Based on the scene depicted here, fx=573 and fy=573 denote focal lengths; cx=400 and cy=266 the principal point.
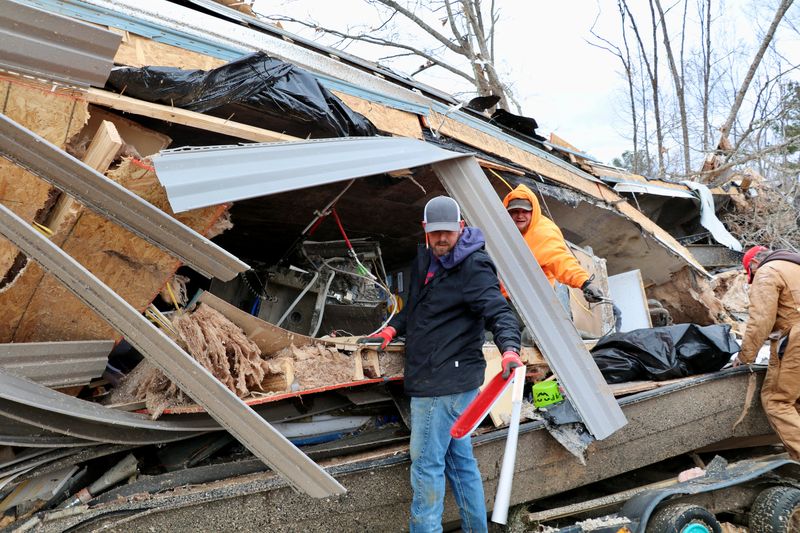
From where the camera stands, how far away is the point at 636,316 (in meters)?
6.47

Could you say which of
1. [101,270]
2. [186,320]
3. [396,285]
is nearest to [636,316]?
[396,285]

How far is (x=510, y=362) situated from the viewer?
9.39ft

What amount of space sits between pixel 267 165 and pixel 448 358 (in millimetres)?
1427

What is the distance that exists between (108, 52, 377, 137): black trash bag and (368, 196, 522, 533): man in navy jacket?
986 mm

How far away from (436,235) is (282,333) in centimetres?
116

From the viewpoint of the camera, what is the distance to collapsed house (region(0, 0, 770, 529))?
258 cm

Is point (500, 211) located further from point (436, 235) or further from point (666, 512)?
point (666, 512)

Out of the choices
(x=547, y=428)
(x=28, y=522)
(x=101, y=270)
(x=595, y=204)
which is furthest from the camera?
(x=595, y=204)

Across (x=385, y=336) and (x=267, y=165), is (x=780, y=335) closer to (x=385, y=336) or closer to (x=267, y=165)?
(x=385, y=336)

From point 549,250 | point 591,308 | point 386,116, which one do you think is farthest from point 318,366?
point 591,308

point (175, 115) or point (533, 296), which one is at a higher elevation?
point (175, 115)

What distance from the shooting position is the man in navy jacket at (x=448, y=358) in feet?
10.3

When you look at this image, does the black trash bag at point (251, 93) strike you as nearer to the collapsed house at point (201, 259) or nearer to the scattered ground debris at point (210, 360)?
the collapsed house at point (201, 259)

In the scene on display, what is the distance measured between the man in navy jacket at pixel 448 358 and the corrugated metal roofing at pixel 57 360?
1.75 m
